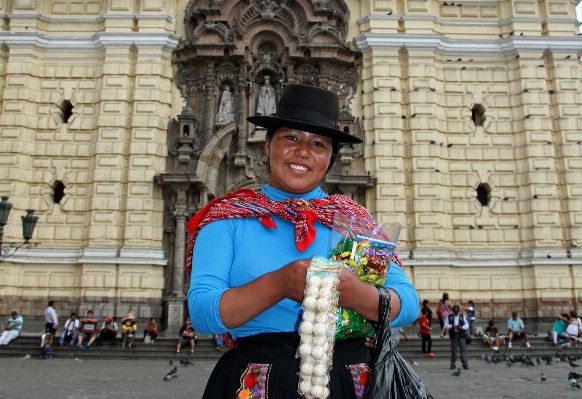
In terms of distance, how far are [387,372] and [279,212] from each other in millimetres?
688

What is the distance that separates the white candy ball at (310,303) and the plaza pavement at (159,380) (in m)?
6.55

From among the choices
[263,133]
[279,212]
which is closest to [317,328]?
[279,212]

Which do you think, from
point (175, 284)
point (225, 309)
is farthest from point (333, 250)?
point (175, 284)

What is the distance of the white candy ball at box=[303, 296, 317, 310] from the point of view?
1503 mm

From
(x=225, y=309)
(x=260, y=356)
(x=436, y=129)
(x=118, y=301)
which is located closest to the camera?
(x=225, y=309)

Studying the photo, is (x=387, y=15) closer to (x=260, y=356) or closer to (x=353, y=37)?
(x=353, y=37)

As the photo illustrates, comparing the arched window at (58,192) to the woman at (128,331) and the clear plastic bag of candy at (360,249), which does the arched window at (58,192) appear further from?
the clear plastic bag of candy at (360,249)

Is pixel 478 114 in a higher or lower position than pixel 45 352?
higher

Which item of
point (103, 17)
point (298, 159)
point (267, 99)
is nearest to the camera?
point (298, 159)

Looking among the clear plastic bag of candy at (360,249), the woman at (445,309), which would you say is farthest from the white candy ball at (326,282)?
the woman at (445,309)

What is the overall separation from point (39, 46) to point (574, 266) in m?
16.7

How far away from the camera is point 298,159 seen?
2078mm

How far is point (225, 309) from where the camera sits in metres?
1.64

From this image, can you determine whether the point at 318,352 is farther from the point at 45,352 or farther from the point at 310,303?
the point at 45,352
